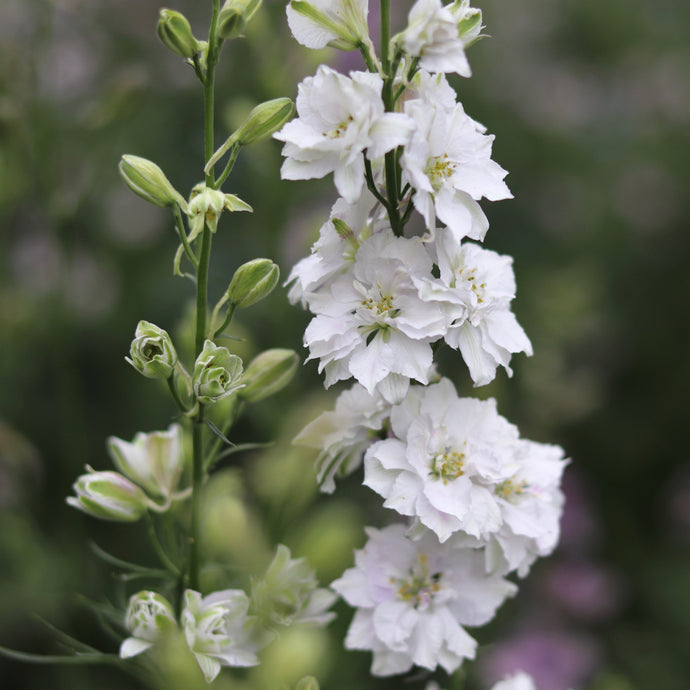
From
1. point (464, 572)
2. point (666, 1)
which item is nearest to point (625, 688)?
point (464, 572)

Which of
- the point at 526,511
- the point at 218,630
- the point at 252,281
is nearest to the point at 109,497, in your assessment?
the point at 218,630

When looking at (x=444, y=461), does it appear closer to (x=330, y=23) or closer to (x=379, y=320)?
(x=379, y=320)

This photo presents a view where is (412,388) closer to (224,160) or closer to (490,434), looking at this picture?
(490,434)

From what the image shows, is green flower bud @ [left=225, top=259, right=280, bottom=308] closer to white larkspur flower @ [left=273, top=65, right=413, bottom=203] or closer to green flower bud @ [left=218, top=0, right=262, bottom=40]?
white larkspur flower @ [left=273, top=65, right=413, bottom=203]

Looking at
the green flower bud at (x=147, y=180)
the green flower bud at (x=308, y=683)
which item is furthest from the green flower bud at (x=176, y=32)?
the green flower bud at (x=308, y=683)

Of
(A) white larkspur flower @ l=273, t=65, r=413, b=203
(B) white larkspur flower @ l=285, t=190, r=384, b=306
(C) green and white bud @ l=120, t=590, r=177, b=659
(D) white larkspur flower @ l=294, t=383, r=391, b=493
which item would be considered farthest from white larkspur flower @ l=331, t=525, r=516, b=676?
(A) white larkspur flower @ l=273, t=65, r=413, b=203
